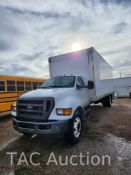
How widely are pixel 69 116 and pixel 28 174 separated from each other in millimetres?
1779

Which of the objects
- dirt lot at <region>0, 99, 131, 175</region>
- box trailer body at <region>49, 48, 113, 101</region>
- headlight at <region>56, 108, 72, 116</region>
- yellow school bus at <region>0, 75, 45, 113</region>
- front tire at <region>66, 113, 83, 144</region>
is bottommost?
dirt lot at <region>0, 99, 131, 175</region>

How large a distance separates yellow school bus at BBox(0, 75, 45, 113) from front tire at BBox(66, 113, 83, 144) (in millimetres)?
5692

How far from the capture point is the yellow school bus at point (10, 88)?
9188 mm

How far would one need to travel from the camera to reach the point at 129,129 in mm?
6129

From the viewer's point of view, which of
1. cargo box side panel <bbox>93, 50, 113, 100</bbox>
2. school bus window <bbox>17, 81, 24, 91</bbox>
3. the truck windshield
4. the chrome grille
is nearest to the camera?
the chrome grille

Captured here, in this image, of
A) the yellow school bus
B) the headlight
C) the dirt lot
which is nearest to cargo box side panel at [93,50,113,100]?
the dirt lot

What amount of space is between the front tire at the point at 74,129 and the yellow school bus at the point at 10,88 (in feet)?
18.7

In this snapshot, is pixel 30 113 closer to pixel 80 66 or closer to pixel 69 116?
pixel 69 116

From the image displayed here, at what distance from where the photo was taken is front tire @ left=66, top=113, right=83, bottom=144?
4.57 m

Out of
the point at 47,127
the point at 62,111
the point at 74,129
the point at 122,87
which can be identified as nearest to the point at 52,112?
the point at 62,111

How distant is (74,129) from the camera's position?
479 cm

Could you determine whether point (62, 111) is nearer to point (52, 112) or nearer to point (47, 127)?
point (52, 112)

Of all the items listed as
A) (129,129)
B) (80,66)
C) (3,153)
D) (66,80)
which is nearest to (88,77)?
(80,66)

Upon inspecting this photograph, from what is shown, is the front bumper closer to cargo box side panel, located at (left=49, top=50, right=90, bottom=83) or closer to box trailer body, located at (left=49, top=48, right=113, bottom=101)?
box trailer body, located at (left=49, top=48, right=113, bottom=101)
